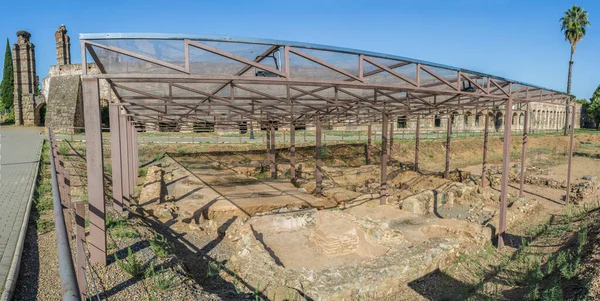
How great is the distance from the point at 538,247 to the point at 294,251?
703cm

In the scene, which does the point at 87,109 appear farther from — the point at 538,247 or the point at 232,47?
the point at 538,247

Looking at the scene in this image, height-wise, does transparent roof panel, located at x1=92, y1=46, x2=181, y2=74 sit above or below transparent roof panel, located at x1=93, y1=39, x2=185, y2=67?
below

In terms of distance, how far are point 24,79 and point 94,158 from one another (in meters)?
41.5

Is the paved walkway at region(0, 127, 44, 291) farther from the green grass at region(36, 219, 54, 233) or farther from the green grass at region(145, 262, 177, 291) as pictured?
the green grass at region(145, 262, 177, 291)

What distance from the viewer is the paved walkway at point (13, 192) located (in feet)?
19.4

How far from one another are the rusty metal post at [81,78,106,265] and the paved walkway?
4.33ft

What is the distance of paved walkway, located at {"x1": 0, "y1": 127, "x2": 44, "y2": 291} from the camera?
19.4ft

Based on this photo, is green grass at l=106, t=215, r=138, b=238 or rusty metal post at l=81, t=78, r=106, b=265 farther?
green grass at l=106, t=215, r=138, b=238

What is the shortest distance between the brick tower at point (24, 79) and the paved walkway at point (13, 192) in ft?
71.0

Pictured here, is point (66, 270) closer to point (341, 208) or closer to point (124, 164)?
point (124, 164)

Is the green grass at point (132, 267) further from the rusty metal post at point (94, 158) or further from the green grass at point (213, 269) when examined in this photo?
the green grass at point (213, 269)

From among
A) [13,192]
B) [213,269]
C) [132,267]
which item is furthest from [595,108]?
[13,192]

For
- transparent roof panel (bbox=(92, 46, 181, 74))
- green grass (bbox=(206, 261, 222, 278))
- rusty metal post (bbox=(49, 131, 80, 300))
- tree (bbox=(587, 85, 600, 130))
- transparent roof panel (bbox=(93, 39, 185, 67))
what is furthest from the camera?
tree (bbox=(587, 85, 600, 130))

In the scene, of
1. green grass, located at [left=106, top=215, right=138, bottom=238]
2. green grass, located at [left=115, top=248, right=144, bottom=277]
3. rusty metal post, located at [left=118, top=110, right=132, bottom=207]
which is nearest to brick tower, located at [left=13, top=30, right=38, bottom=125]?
rusty metal post, located at [left=118, top=110, right=132, bottom=207]
